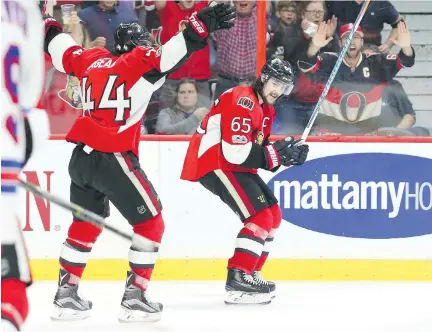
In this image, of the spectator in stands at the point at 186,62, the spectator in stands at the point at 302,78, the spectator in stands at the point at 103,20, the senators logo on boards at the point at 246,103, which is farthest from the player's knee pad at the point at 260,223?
the spectator in stands at the point at 103,20

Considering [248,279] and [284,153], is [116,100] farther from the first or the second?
[248,279]

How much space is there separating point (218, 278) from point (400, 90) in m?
1.46

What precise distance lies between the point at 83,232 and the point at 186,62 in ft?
5.74

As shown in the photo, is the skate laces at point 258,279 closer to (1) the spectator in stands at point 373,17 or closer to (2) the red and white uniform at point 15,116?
(1) the spectator in stands at point 373,17

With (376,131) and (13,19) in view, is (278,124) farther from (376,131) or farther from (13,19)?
(13,19)

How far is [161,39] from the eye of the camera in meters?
5.55

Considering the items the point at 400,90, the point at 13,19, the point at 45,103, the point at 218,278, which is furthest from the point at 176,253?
the point at 13,19

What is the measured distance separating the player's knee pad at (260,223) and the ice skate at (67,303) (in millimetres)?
854

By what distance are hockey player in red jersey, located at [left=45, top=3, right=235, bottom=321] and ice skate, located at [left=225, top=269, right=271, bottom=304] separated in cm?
55

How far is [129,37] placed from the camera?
13.3 ft

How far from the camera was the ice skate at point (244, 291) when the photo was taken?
4.50 meters

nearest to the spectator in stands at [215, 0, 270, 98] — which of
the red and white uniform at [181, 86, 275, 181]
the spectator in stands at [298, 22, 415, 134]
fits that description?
the spectator in stands at [298, 22, 415, 134]

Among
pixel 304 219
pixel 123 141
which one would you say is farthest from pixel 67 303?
pixel 304 219

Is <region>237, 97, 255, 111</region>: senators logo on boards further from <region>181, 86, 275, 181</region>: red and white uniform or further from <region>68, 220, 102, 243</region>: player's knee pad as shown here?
<region>68, 220, 102, 243</region>: player's knee pad
